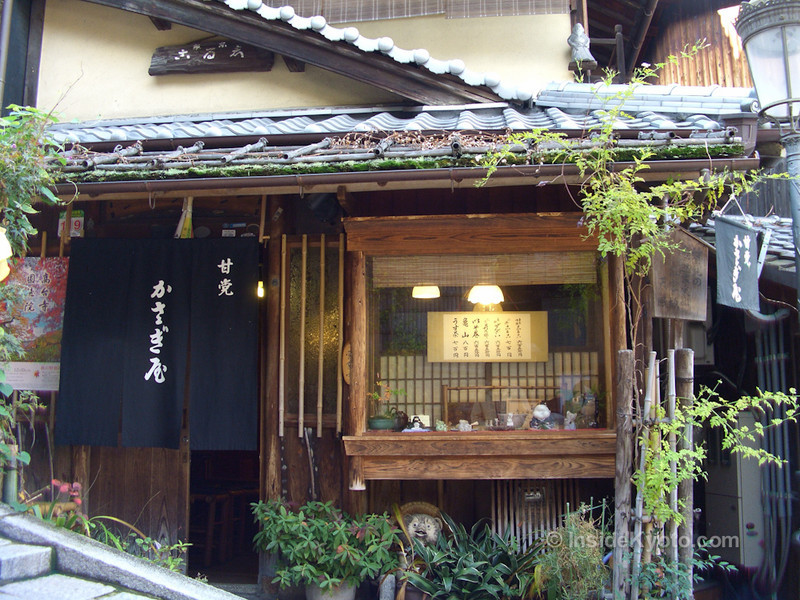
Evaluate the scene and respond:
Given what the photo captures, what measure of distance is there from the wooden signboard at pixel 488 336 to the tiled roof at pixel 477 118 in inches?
78.1

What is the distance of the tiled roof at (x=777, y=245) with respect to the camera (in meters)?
7.06

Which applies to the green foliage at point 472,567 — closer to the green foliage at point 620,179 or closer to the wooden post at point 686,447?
the wooden post at point 686,447

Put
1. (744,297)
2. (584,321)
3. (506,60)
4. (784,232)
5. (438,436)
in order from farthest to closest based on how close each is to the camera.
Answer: (784,232) → (506,60) → (584,321) → (438,436) → (744,297)

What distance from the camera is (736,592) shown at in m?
7.09

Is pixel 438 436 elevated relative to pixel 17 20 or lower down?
lower down

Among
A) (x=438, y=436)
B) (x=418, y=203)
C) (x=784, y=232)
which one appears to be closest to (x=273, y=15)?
(x=418, y=203)

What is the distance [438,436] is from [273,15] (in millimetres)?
A: 5226

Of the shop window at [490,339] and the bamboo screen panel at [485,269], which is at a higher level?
the bamboo screen panel at [485,269]

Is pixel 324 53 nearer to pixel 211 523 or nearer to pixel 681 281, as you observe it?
pixel 681 281

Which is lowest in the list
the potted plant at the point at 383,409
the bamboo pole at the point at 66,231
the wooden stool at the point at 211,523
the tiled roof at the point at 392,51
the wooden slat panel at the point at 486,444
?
the wooden stool at the point at 211,523

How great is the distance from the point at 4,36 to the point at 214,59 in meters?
2.73

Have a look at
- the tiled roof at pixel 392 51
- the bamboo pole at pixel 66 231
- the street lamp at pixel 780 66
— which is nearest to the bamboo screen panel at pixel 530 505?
the street lamp at pixel 780 66

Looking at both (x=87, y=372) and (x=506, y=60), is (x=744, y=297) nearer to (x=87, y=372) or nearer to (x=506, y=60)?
(x=506, y=60)

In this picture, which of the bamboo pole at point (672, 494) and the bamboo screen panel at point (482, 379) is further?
the bamboo screen panel at point (482, 379)
